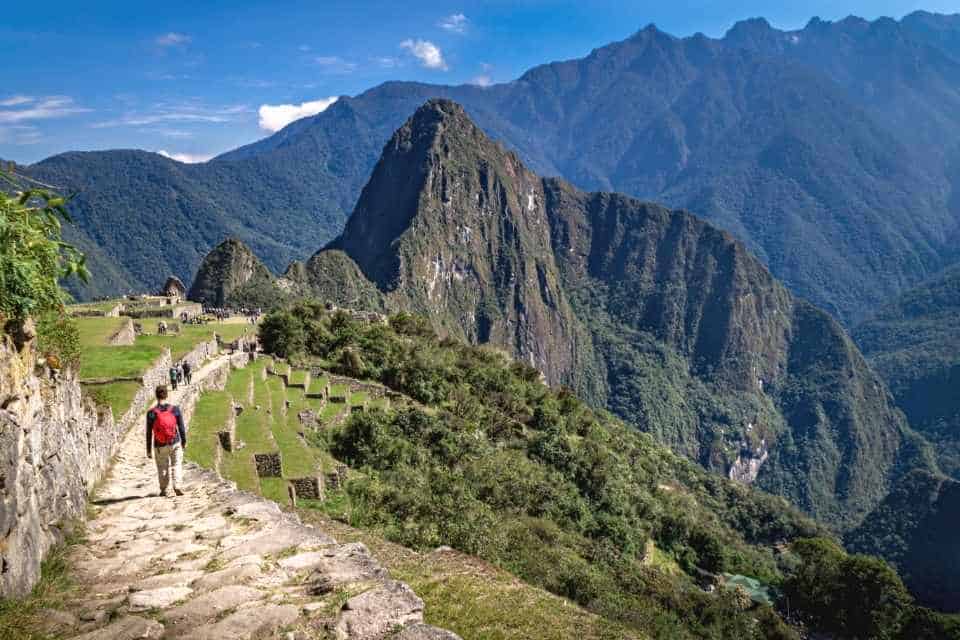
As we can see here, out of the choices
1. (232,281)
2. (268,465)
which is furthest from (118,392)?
(232,281)

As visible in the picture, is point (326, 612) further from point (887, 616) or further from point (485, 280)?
point (485, 280)

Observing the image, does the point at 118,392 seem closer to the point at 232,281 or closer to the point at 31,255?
the point at 31,255

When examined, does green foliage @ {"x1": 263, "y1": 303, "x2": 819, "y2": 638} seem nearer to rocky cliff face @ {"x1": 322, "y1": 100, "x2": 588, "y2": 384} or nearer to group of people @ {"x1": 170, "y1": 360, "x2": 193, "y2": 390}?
group of people @ {"x1": 170, "y1": 360, "x2": 193, "y2": 390}

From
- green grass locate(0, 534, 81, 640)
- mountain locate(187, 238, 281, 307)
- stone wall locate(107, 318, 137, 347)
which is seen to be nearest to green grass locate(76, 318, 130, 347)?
stone wall locate(107, 318, 137, 347)

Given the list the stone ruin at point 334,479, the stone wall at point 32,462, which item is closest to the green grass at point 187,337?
the stone ruin at point 334,479

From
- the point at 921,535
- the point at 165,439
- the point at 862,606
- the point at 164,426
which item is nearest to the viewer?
the point at 165,439

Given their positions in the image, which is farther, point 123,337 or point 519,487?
point 519,487
